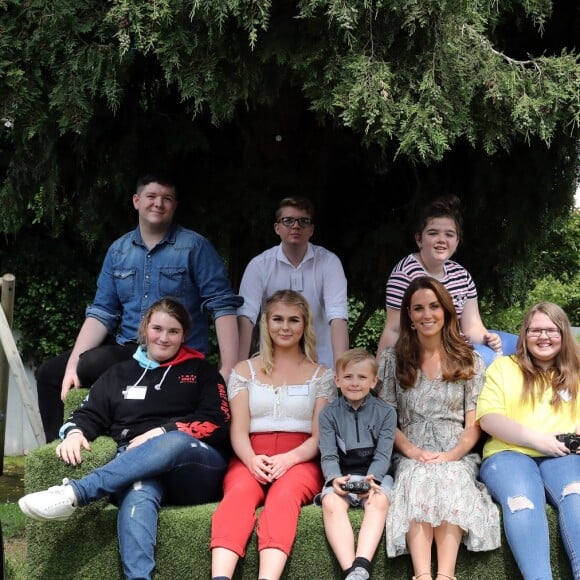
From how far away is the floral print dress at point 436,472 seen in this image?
3639 millimetres

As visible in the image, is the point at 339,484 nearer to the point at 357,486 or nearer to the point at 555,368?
the point at 357,486

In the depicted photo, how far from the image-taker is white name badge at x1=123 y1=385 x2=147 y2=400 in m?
4.08

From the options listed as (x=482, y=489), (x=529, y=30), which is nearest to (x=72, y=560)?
(x=482, y=489)

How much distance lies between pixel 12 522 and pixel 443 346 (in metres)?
2.98

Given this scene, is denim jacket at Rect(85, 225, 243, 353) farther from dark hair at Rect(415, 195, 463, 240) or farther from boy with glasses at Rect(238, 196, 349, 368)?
dark hair at Rect(415, 195, 463, 240)

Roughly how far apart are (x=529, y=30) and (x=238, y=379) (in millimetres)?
2497

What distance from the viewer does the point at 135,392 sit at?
409 cm

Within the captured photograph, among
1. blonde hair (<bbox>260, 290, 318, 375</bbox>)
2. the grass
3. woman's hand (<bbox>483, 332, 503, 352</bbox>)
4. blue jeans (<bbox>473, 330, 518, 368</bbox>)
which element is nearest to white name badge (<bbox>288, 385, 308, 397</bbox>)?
blonde hair (<bbox>260, 290, 318, 375</bbox>)

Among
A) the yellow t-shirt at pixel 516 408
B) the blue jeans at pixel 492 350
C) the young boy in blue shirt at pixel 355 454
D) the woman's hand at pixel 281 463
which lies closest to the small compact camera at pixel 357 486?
the young boy in blue shirt at pixel 355 454

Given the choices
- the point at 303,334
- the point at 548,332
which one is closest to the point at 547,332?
the point at 548,332

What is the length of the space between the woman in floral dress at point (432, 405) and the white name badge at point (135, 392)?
43.0 inches

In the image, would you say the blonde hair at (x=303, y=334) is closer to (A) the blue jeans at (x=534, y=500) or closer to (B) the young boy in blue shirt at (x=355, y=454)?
(B) the young boy in blue shirt at (x=355, y=454)

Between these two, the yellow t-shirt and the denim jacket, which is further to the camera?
the denim jacket

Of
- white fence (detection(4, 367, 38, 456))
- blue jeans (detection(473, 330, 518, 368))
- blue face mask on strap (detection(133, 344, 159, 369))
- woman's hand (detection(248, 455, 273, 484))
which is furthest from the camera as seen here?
white fence (detection(4, 367, 38, 456))
